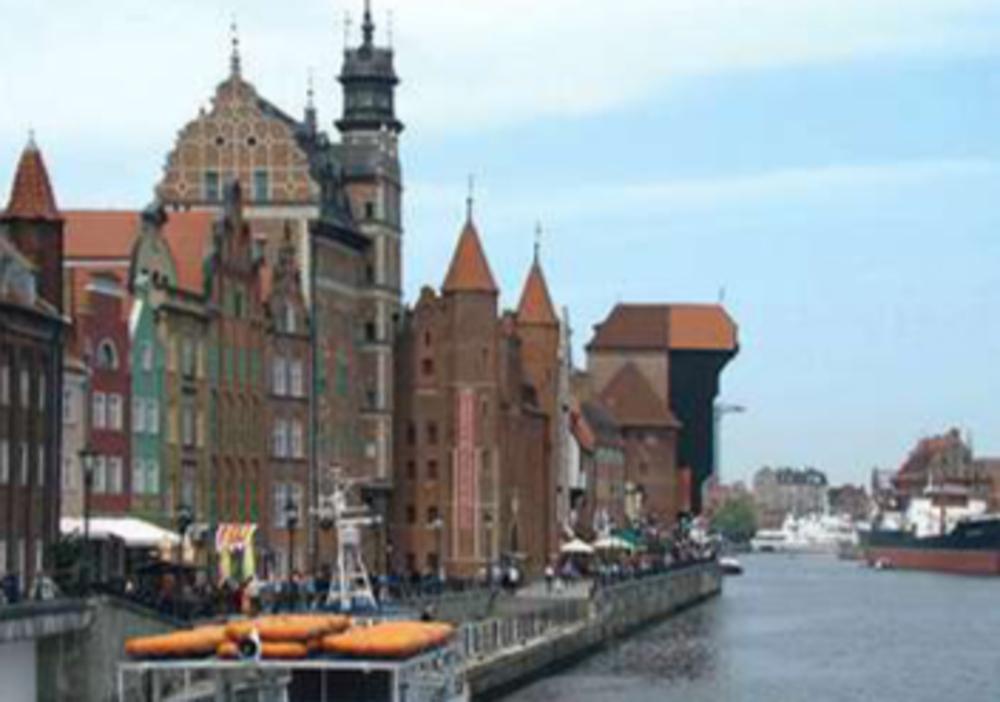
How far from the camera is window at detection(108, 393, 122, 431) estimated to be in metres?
92.9

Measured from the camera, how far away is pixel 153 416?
9831 centimetres

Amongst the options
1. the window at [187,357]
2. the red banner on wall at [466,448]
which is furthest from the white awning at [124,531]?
the red banner on wall at [466,448]

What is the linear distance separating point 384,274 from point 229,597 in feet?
179

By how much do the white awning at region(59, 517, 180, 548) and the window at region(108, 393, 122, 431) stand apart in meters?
5.46

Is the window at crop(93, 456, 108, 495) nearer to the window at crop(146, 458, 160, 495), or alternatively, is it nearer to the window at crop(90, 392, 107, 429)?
the window at crop(90, 392, 107, 429)

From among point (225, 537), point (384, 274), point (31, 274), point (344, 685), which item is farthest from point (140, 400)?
point (344, 685)

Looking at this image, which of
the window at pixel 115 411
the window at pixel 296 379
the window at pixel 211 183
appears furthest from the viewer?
the window at pixel 211 183

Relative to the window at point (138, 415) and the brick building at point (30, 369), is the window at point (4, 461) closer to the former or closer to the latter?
the brick building at point (30, 369)

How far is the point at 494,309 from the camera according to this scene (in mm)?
135250

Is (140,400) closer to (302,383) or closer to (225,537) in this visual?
(225,537)

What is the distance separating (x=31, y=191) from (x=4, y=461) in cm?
847

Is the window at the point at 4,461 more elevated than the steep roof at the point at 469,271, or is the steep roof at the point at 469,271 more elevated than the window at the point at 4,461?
the steep roof at the point at 469,271

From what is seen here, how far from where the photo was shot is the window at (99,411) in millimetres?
90938

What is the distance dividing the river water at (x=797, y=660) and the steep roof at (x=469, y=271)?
19315 mm
